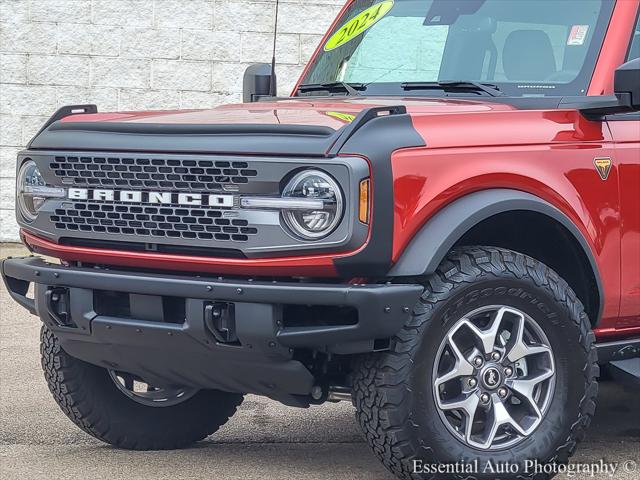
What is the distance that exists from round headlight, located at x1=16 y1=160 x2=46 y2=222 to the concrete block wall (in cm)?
592

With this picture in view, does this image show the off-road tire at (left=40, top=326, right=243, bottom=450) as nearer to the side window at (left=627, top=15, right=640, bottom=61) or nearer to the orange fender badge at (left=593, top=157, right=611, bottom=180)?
the orange fender badge at (left=593, top=157, right=611, bottom=180)

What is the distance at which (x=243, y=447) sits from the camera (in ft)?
16.9

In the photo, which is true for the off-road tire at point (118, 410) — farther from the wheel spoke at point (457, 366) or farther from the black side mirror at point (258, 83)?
the black side mirror at point (258, 83)

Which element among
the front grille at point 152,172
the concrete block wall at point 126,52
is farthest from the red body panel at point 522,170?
the concrete block wall at point 126,52

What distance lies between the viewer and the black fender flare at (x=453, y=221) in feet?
13.0

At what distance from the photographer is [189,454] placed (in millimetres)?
5047

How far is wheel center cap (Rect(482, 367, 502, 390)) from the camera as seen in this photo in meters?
4.18

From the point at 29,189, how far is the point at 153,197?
664 millimetres

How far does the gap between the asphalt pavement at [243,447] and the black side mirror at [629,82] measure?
4.50 ft

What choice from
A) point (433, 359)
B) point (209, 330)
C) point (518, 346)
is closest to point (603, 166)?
point (518, 346)

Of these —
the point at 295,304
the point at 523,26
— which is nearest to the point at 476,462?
the point at 295,304

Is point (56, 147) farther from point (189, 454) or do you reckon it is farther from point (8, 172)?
point (8, 172)

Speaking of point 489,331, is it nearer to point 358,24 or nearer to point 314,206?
point 314,206

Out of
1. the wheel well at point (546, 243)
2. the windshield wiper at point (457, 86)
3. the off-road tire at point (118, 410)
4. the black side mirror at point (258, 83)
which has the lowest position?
the off-road tire at point (118, 410)
